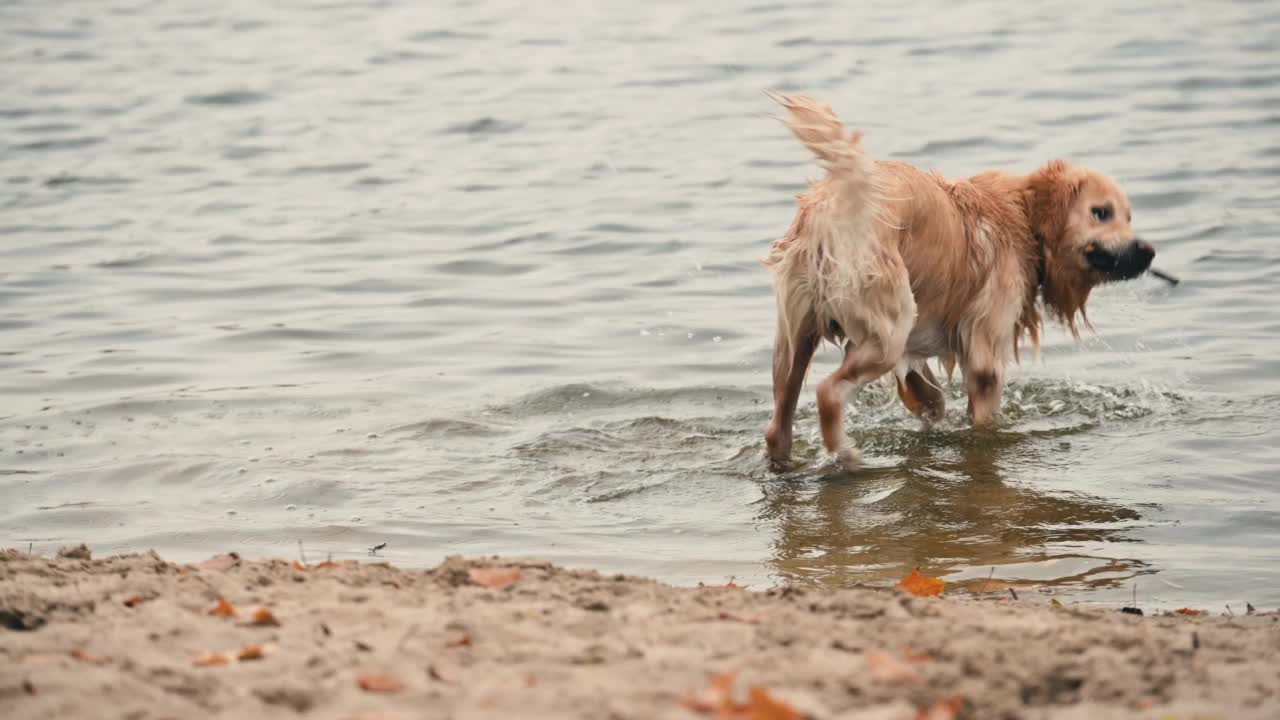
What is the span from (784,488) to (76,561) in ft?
10.3

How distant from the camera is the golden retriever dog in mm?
6363

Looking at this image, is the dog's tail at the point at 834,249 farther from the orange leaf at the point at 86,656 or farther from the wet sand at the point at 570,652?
the orange leaf at the point at 86,656

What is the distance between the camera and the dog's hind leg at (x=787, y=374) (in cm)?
671

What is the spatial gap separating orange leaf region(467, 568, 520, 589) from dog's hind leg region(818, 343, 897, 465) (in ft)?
7.28

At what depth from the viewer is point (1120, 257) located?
733cm

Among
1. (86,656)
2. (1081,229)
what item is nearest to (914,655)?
(86,656)

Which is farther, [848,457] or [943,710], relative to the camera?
[848,457]

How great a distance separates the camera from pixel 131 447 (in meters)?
7.53

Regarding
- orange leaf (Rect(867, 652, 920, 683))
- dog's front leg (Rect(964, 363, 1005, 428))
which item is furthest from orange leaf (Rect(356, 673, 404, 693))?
dog's front leg (Rect(964, 363, 1005, 428))

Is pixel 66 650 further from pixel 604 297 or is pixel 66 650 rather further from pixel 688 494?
pixel 604 297

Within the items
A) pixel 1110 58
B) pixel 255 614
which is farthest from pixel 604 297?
pixel 1110 58

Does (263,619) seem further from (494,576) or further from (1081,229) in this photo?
(1081,229)

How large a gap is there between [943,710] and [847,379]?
3.30 m

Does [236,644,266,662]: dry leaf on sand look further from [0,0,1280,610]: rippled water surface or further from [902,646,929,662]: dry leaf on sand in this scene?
[0,0,1280,610]: rippled water surface
